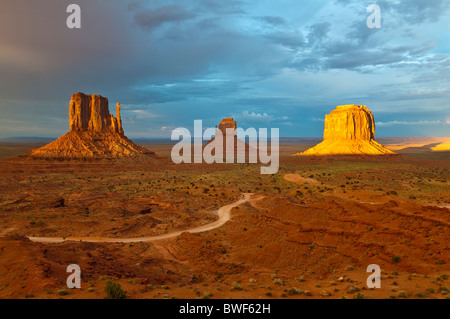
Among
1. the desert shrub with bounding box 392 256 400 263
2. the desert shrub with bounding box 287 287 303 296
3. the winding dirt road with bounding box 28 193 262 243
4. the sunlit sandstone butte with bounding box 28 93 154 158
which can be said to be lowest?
the winding dirt road with bounding box 28 193 262 243

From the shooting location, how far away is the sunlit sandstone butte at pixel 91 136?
4299 inches

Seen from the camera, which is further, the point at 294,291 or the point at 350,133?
the point at 350,133

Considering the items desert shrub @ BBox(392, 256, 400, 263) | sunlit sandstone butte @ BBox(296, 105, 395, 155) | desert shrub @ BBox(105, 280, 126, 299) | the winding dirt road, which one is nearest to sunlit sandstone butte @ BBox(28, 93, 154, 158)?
the winding dirt road

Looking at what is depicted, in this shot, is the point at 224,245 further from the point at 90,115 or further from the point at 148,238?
the point at 90,115

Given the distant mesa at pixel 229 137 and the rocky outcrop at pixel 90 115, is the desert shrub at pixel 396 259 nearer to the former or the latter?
the rocky outcrop at pixel 90 115

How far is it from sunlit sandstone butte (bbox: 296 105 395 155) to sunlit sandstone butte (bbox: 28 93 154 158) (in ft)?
305

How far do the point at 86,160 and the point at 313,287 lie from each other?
342ft

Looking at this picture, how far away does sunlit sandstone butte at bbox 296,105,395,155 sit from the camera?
14475 cm

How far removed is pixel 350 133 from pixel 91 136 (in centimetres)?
12686

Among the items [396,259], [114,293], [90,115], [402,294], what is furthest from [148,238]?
[90,115]

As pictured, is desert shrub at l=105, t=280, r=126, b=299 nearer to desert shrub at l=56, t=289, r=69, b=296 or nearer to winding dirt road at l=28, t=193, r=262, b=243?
desert shrub at l=56, t=289, r=69, b=296

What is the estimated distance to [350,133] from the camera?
497ft

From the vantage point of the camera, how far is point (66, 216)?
A: 3969cm

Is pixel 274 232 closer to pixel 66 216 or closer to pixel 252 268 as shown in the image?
pixel 252 268
